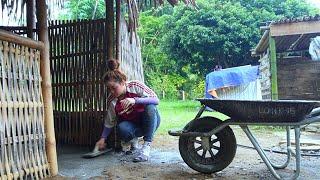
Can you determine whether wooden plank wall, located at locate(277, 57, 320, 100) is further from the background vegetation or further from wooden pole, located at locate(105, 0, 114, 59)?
the background vegetation

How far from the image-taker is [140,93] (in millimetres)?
5012

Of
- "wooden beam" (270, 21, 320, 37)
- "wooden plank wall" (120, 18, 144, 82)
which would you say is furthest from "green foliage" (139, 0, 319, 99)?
"wooden plank wall" (120, 18, 144, 82)

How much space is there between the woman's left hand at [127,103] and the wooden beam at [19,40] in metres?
1.19

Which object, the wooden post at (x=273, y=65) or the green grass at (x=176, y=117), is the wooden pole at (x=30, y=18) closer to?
the green grass at (x=176, y=117)

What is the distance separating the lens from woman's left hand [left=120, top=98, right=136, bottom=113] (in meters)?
4.79

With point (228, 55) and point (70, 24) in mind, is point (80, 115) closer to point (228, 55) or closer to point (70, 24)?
point (70, 24)

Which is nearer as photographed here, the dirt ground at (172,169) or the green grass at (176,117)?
the dirt ground at (172,169)

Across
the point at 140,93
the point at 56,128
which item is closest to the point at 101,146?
the point at 140,93

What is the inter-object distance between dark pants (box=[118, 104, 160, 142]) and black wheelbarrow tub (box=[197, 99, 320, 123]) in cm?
104

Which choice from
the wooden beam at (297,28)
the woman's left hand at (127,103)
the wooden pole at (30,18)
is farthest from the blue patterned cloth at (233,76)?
the woman's left hand at (127,103)

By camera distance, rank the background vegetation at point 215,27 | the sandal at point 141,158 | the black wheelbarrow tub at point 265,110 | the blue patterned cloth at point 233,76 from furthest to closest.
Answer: the background vegetation at point 215,27 → the blue patterned cloth at point 233,76 → the sandal at point 141,158 → the black wheelbarrow tub at point 265,110

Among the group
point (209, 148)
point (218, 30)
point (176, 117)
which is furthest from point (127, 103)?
point (218, 30)

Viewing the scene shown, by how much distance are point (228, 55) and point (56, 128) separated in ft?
54.1

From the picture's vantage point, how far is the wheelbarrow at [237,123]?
3.86 m
